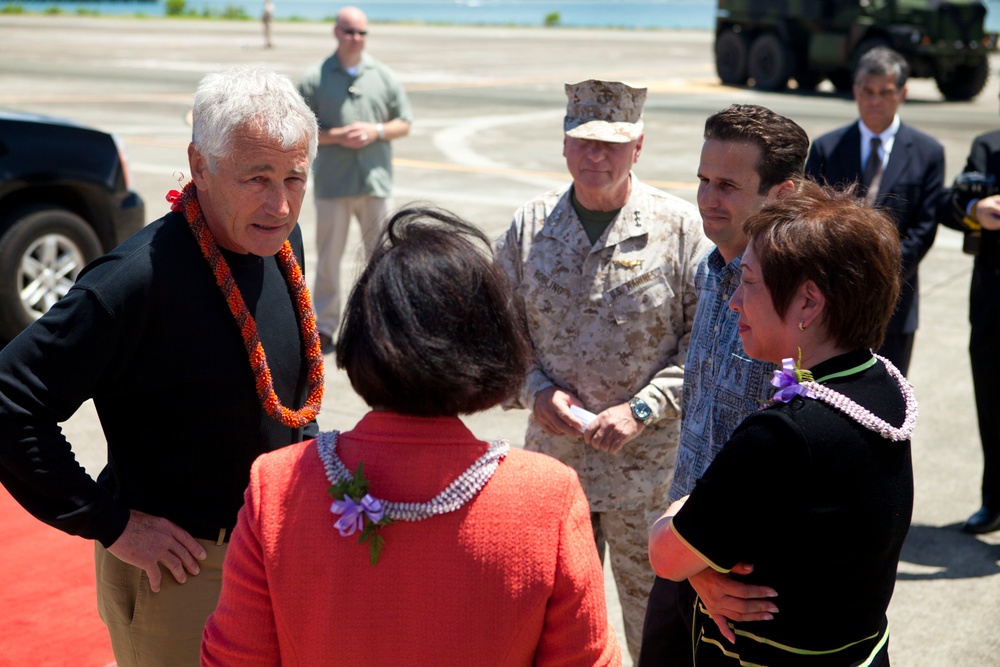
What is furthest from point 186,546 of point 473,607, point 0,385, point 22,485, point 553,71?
point 553,71

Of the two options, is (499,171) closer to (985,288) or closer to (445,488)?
(985,288)

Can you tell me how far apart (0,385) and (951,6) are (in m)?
23.8

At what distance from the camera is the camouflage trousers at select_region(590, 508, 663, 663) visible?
136 inches

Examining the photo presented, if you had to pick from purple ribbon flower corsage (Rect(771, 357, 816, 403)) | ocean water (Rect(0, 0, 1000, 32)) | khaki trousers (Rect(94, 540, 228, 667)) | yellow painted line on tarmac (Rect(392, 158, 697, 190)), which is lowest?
ocean water (Rect(0, 0, 1000, 32))

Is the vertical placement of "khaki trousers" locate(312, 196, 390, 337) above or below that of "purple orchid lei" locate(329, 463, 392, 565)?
below

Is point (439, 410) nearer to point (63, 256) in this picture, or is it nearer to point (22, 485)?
point (22, 485)

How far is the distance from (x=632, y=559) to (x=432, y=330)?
2019mm

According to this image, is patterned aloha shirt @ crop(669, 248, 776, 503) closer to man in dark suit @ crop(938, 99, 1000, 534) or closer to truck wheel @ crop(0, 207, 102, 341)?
man in dark suit @ crop(938, 99, 1000, 534)

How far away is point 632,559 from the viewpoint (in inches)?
136

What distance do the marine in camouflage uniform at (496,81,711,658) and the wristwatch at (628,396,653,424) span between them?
0.06 feet

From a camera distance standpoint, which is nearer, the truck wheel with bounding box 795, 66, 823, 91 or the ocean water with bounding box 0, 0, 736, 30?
the truck wheel with bounding box 795, 66, 823, 91

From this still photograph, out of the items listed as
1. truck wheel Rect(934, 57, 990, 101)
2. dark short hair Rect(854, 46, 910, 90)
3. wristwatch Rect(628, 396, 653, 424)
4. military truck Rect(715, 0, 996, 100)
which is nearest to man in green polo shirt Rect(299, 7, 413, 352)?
dark short hair Rect(854, 46, 910, 90)

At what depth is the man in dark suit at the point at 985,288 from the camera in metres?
4.72

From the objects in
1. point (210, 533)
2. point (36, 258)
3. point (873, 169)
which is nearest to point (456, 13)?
point (36, 258)
